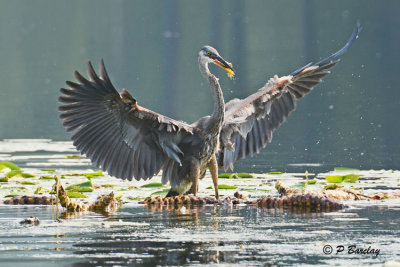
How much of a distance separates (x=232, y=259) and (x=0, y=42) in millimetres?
50520

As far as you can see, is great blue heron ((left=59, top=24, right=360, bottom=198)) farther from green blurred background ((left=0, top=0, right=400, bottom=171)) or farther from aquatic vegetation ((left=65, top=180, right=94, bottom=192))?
green blurred background ((left=0, top=0, right=400, bottom=171))

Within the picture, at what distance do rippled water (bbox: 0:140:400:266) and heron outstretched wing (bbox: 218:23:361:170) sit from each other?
1.73 meters

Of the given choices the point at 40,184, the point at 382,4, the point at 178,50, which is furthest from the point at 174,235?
the point at 382,4

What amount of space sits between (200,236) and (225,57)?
31.5m

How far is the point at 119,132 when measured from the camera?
30.0 feet

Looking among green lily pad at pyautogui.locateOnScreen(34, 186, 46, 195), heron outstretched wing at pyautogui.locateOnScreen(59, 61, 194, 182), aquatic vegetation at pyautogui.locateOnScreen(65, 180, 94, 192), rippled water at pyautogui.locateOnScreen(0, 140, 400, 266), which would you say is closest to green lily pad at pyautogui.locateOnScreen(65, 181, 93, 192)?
aquatic vegetation at pyautogui.locateOnScreen(65, 180, 94, 192)

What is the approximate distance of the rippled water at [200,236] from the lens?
5.69 metres

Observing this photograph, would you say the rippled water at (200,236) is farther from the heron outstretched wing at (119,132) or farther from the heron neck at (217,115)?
the heron neck at (217,115)

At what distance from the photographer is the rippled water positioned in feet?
18.7

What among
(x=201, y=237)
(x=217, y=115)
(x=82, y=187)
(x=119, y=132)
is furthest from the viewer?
(x=82, y=187)

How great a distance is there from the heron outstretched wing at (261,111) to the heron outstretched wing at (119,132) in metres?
0.84

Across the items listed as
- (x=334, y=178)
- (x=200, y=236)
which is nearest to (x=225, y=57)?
(x=334, y=178)

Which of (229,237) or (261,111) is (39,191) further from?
(229,237)

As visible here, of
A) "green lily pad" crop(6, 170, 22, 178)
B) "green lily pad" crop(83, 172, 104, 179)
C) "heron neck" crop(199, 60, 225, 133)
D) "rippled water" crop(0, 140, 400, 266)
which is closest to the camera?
"rippled water" crop(0, 140, 400, 266)
